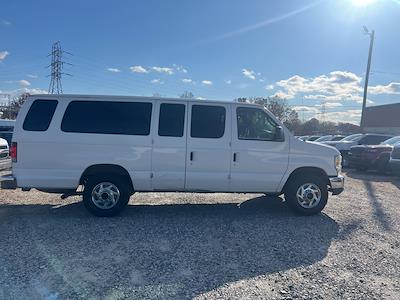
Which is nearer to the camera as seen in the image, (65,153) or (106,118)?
(65,153)

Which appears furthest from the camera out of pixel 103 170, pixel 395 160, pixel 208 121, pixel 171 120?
pixel 395 160

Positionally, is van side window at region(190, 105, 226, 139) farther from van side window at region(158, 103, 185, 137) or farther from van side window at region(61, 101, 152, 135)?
van side window at region(61, 101, 152, 135)

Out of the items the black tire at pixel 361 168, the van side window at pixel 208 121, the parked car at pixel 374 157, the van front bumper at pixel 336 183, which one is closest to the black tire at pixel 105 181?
the van side window at pixel 208 121

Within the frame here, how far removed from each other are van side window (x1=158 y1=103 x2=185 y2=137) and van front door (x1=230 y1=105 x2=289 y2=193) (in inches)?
38.4

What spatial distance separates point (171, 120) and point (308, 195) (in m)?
2.98

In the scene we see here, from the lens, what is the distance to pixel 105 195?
21.3 feet

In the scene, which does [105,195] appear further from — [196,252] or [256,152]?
[256,152]

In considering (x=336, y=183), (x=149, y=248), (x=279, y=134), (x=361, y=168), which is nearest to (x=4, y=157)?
(x=149, y=248)

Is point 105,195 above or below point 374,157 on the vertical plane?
below

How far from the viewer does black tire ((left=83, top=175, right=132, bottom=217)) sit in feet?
21.1

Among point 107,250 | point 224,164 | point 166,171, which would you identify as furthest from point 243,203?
point 107,250

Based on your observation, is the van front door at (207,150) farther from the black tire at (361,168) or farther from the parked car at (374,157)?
the black tire at (361,168)

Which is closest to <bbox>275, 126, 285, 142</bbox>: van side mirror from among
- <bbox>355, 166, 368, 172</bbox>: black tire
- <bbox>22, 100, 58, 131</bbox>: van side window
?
<bbox>22, 100, 58, 131</bbox>: van side window

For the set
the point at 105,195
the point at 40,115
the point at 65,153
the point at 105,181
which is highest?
the point at 40,115
